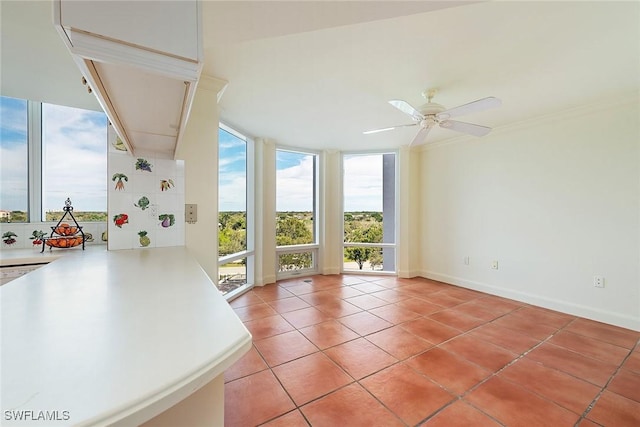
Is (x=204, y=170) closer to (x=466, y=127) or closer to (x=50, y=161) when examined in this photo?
(x=50, y=161)

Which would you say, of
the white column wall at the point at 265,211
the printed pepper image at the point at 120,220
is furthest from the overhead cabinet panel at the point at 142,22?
the white column wall at the point at 265,211

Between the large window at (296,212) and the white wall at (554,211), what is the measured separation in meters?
2.34

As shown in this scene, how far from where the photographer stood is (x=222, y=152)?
3.38 meters

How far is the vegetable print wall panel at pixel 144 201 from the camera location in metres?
1.98

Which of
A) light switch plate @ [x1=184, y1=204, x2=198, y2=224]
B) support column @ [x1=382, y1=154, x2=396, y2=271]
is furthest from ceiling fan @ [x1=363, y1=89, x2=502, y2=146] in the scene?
support column @ [x1=382, y1=154, x2=396, y2=271]

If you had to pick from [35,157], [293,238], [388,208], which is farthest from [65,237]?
[388,208]

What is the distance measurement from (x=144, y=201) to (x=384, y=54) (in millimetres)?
2197

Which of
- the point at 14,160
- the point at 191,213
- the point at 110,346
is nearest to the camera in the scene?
the point at 110,346

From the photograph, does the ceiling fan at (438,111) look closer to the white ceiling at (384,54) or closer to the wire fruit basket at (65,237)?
the white ceiling at (384,54)

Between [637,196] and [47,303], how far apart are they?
14.8 feet

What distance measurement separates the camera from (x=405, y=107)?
2.14m

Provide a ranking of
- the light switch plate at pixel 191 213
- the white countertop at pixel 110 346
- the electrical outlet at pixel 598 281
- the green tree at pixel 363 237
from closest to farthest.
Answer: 1. the white countertop at pixel 110 346
2. the light switch plate at pixel 191 213
3. the electrical outlet at pixel 598 281
4. the green tree at pixel 363 237

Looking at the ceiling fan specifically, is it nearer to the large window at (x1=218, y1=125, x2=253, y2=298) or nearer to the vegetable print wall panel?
the vegetable print wall panel

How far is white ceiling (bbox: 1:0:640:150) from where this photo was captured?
124 centimetres
